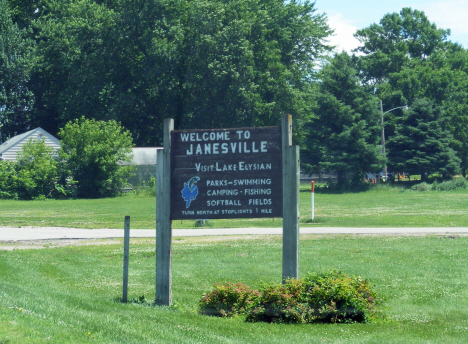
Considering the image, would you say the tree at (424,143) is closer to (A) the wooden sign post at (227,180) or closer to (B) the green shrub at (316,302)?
(A) the wooden sign post at (227,180)

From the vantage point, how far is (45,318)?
687 centimetres

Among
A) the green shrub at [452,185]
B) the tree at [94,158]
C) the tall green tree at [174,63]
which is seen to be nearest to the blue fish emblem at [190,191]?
the tree at [94,158]

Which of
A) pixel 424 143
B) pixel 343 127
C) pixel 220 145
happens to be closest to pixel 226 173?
pixel 220 145

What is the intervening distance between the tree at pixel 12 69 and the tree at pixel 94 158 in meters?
16.2

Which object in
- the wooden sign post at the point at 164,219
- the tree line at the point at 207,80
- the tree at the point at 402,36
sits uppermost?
the tree at the point at 402,36

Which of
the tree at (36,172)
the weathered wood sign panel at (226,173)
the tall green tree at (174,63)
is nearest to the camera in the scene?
the weathered wood sign panel at (226,173)

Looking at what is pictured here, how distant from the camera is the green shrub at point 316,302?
7723 mm

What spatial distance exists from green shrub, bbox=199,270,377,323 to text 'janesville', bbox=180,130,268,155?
1993 millimetres

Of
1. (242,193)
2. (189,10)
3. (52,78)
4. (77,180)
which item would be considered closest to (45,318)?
(242,193)

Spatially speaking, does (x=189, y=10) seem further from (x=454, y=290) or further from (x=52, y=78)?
(x=454, y=290)

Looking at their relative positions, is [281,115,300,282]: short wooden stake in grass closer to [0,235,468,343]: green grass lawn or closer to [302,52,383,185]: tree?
[0,235,468,343]: green grass lawn

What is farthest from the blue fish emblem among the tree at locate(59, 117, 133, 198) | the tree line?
the tree line

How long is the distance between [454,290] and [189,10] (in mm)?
48737

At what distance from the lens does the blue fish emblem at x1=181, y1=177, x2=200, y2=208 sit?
914 cm
